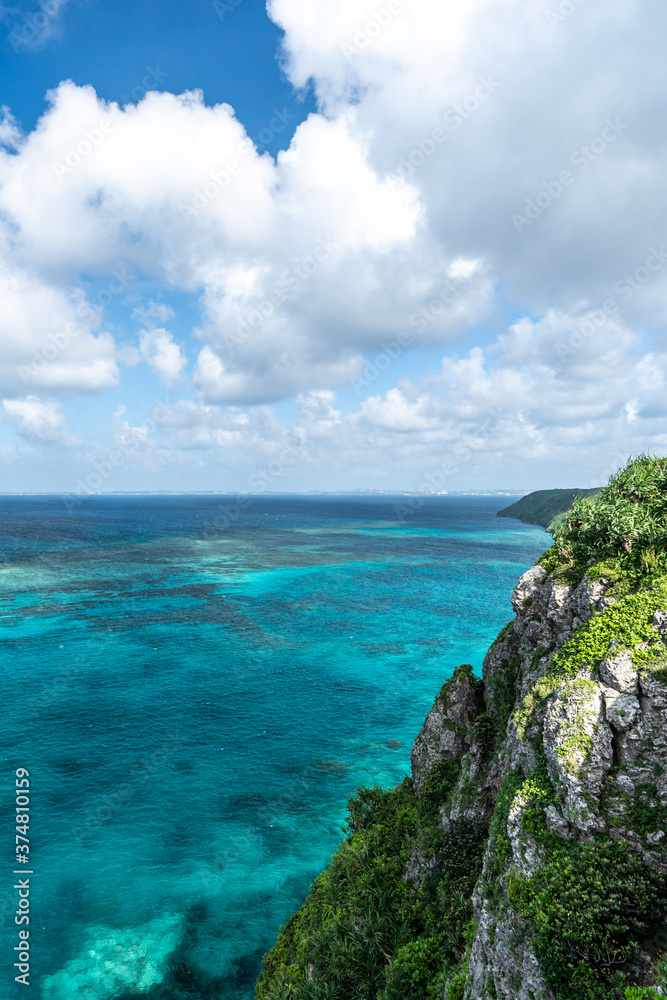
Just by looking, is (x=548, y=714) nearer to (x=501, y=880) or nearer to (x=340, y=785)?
(x=501, y=880)

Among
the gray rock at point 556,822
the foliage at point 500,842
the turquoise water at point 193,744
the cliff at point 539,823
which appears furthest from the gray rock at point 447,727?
the turquoise water at point 193,744

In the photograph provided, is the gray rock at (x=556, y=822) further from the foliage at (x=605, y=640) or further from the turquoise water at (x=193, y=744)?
the turquoise water at (x=193, y=744)

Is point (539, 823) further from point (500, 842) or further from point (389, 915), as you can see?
point (389, 915)

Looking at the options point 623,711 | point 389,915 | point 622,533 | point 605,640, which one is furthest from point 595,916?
point 622,533

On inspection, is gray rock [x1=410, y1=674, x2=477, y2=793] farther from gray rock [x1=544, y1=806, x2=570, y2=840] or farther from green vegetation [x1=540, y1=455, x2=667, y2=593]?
gray rock [x1=544, y1=806, x2=570, y2=840]

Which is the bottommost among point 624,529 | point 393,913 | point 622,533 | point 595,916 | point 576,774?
point 393,913

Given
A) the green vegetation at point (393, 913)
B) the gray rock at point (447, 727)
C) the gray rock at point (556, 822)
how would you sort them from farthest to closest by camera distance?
the gray rock at point (447, 727) → the green vegetation at point (393, 913) → the gray rock at point (556, 822)

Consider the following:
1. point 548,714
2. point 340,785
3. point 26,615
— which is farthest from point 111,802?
point 26,615

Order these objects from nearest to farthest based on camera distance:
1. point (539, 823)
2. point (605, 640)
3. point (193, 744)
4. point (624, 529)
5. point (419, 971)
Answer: point (539, 823) < point (605, 640) < point (419, 971) < point (624, 529) < point (193, 744)
